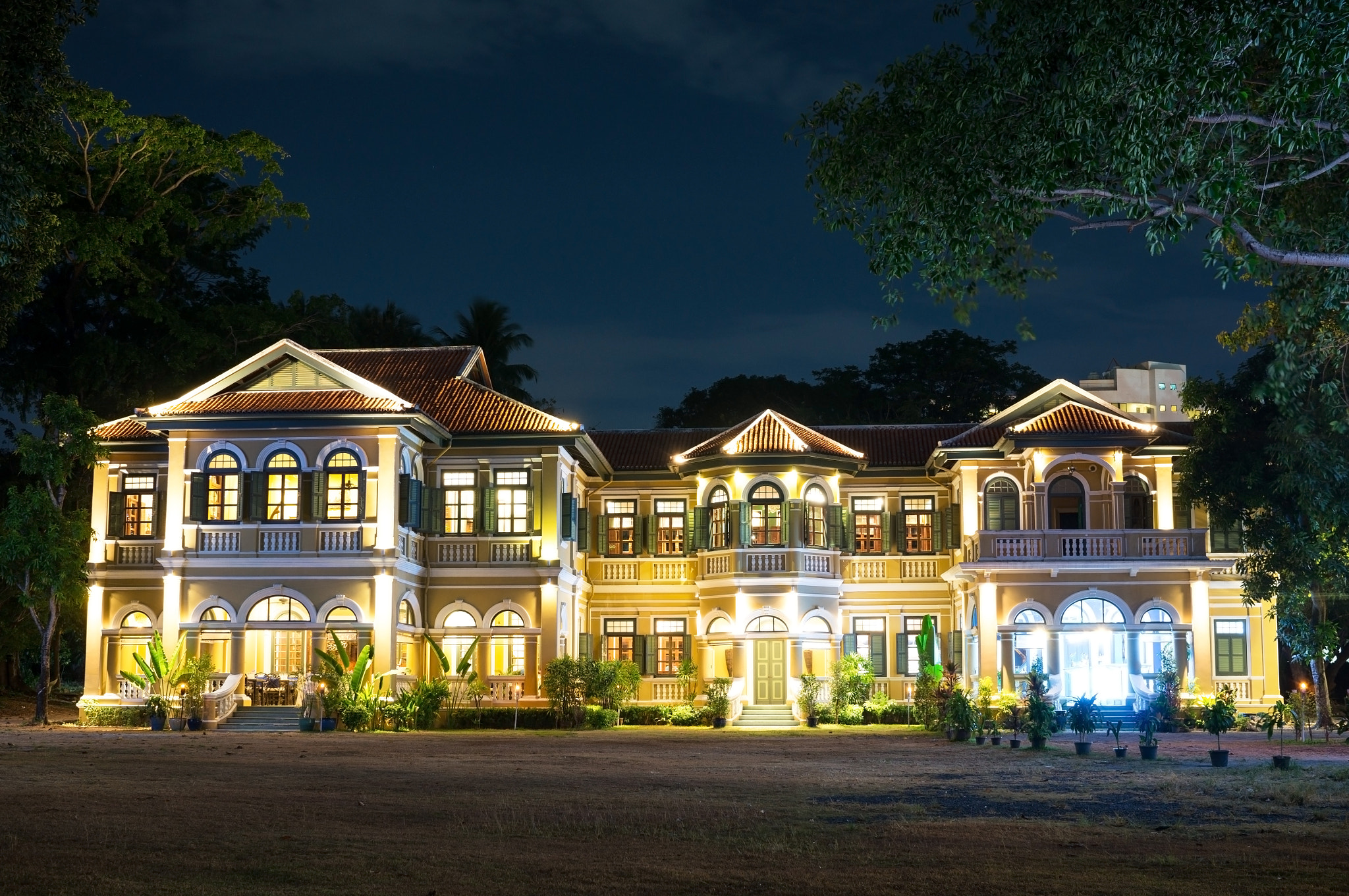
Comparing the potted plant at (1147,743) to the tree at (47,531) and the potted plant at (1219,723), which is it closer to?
the potted plant at (1219,723)

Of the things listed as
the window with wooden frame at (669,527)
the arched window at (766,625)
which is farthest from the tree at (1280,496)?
the window with wooden frame at (669,527)

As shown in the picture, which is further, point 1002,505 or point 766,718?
point 1002,505

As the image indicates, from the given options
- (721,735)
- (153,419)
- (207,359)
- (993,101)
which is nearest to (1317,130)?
(993,101)

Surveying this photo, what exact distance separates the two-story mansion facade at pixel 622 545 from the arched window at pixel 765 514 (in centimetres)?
5

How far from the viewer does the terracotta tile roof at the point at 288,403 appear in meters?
26.4

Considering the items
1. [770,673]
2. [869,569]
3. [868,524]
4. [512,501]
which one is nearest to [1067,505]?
[868,524]

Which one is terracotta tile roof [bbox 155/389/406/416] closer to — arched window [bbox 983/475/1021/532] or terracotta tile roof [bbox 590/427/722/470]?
terracotta tile roof [bbox 590/427/722/470]

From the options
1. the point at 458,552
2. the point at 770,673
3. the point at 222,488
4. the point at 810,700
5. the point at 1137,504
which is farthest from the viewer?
the point at 1137,504

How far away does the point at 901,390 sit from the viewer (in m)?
48.5

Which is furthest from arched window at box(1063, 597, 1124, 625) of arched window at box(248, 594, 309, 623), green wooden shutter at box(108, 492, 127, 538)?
green wooden shutter at box(108, 492, 127, 538)

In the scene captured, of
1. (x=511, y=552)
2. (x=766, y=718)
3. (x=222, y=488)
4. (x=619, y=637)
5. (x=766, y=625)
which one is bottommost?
(x=766, y=718)

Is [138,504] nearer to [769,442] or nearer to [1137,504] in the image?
[769,442]

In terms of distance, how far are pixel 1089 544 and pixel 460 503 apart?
12535mm

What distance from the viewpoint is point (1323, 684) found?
2723cm
